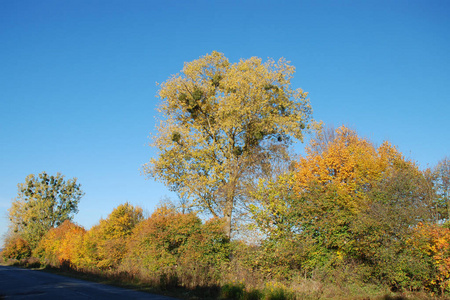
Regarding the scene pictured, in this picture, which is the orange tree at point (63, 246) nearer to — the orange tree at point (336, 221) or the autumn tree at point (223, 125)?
the autumn tree at point (223, 125)

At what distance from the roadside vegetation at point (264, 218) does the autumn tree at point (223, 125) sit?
0.29 feet

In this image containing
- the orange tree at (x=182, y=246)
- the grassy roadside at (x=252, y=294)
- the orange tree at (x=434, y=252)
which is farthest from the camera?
the orange tree at (x=182, y=246)

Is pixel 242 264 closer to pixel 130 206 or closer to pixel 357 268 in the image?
pixel 357 268

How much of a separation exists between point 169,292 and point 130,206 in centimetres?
1382

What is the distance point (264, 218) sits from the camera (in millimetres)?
16250

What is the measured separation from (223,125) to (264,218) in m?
8.06

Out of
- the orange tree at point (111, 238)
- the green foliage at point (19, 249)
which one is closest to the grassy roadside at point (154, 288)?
the orange tree at point (111, 238)

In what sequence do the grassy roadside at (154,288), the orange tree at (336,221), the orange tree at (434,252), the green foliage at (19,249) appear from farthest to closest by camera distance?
the green foliage at (19,249)
the grassy roadside at (154,288)
the orange tree at (336,221)
the orange tree at (434,252)

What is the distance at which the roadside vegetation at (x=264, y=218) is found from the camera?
13.3m

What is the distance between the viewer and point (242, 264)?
650 inches

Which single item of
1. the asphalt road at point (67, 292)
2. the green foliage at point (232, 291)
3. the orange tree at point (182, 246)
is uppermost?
the orange tree at point (182, 246)

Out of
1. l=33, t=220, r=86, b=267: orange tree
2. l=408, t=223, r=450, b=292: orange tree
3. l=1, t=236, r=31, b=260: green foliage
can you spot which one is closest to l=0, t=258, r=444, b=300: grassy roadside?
l=408, t=223, r=450, b=292: orange tree

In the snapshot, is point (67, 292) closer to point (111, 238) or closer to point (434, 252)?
point (111, 238)

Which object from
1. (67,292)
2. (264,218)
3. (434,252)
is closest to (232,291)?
(264,218)
